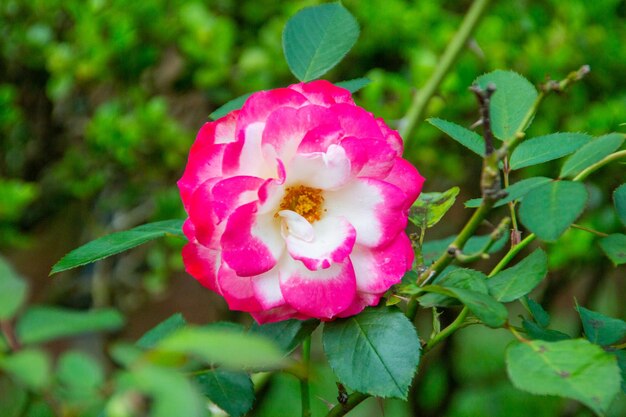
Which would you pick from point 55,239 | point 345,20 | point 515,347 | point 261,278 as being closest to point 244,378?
point 261,278

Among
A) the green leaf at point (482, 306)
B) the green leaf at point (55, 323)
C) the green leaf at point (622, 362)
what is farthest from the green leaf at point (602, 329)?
the green leaf at point (55, 323)

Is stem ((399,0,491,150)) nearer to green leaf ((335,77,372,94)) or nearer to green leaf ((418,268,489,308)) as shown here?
green leaf ((335,77,372,94))

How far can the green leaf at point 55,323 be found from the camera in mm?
357

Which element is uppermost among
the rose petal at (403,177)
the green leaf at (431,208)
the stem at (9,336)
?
the stem at (9,336)

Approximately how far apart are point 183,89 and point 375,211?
4.71 ft

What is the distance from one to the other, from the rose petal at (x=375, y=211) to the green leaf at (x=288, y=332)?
72 millimetres

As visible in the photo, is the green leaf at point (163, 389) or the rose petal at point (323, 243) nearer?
the green leaf at point (163, 389)

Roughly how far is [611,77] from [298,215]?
133 centimetres

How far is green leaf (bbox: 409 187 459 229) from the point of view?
578 mm

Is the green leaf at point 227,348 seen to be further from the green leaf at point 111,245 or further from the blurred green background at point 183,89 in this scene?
the blurred green background at point 183,89

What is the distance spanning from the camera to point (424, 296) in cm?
51

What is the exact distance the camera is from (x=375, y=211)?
1.69 feet

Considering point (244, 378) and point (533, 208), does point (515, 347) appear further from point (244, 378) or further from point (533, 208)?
Result: point (244, 378)

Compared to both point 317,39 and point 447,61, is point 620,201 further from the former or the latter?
point 447,61
